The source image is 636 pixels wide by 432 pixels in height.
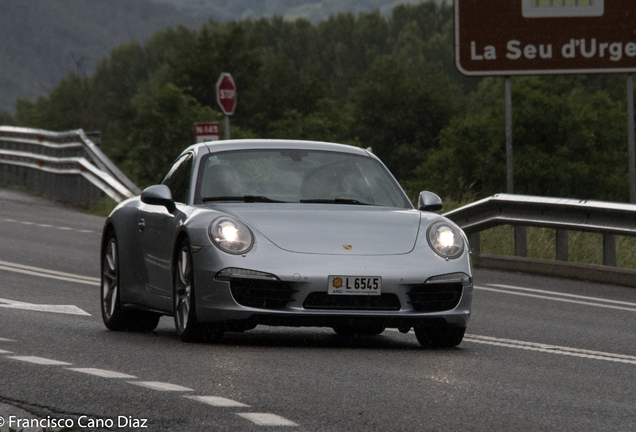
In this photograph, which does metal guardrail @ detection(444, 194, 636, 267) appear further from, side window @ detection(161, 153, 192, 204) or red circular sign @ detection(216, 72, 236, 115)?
red circular sign @ detection(216, 72, 236, 115)

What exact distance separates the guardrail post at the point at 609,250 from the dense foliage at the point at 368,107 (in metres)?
8.31

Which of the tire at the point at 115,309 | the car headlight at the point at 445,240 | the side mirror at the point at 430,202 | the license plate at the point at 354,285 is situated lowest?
the tire at the point at 115,309

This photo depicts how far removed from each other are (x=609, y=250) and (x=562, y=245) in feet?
2.71

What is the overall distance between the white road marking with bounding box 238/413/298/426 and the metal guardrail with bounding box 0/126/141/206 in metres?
18.1

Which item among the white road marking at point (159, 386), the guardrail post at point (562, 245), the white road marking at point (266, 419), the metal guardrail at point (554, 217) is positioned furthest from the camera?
the guardrail post at point (562, 245)

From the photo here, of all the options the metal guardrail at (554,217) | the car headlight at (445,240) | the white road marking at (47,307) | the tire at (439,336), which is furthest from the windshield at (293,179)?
the metal guardrail at (554,217)

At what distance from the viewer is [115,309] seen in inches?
353

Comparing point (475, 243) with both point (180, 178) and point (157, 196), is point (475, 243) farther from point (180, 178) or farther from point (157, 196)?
point (157, 196)

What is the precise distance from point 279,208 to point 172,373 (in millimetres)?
1875

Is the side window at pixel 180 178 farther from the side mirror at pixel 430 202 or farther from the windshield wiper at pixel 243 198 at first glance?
the side mirror at pixel 430 202

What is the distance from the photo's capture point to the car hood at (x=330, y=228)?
7652 mm

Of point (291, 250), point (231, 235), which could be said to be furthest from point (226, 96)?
point (291, 250)

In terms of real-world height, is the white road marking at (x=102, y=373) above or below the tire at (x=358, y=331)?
above

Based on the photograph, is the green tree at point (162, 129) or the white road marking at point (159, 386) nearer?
the white road marking at point (159, 386)
